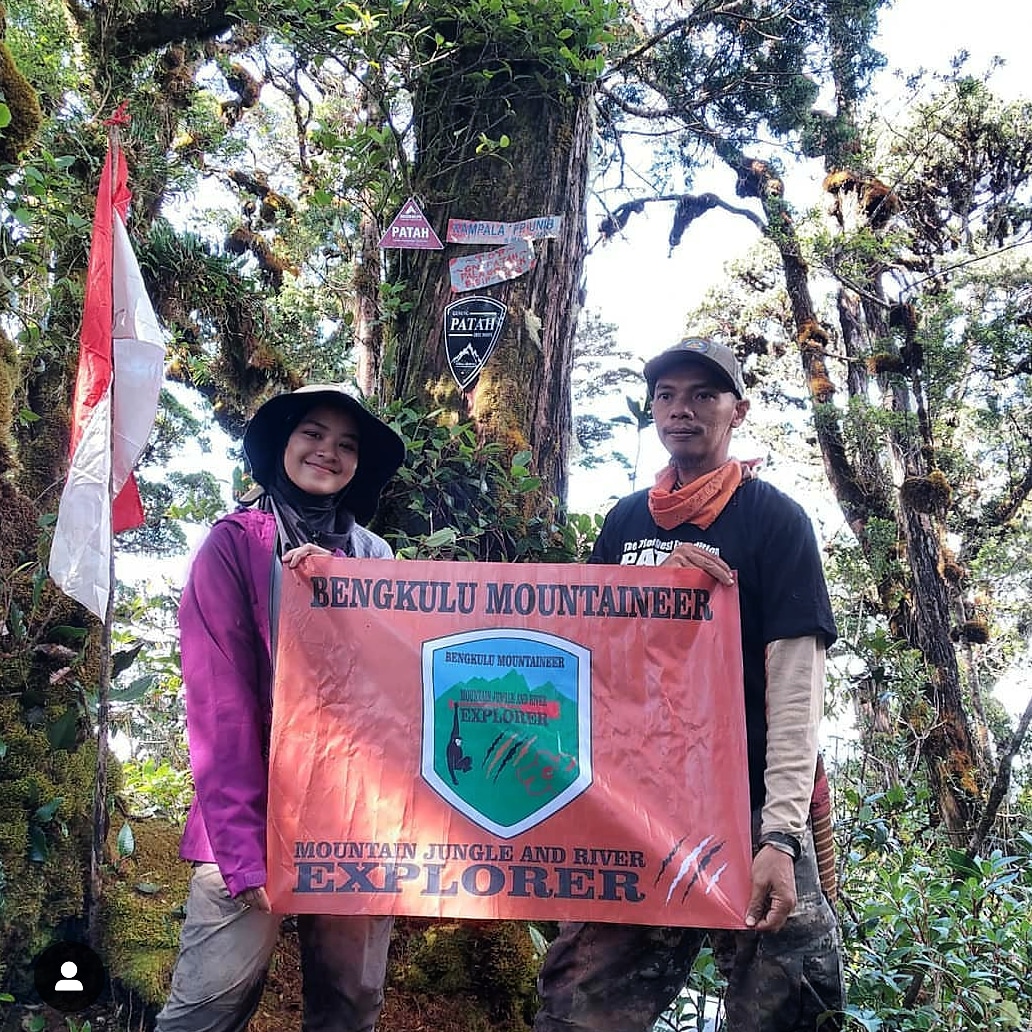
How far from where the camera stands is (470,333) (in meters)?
4.08

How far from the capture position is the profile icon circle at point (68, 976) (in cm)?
309

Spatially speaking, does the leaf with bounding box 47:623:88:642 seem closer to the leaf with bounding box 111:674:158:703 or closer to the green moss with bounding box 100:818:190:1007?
the leaf with bounding box 111:674:158:703

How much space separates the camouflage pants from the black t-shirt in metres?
0.31

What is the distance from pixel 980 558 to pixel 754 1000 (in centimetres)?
1403

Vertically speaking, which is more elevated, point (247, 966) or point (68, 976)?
point (247, 966)

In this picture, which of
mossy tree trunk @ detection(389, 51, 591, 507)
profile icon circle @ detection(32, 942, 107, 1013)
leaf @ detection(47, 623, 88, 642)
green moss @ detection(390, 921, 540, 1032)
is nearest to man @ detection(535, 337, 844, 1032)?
green moss @ detection(390, 921, 540, 1032)

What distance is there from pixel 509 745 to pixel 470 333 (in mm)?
Answer: 2390

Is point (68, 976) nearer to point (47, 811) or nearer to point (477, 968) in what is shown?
point (47, 811)

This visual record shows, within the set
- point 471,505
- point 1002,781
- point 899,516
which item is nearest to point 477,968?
point 471,505

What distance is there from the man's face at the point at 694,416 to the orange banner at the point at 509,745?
14.3 inches

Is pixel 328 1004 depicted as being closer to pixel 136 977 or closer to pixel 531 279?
pixel 136 977

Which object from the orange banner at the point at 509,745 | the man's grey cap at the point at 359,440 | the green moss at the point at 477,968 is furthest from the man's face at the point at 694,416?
the green moss at the point at 477,968

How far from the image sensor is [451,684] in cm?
224

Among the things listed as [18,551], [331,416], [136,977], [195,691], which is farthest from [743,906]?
[18,551]
